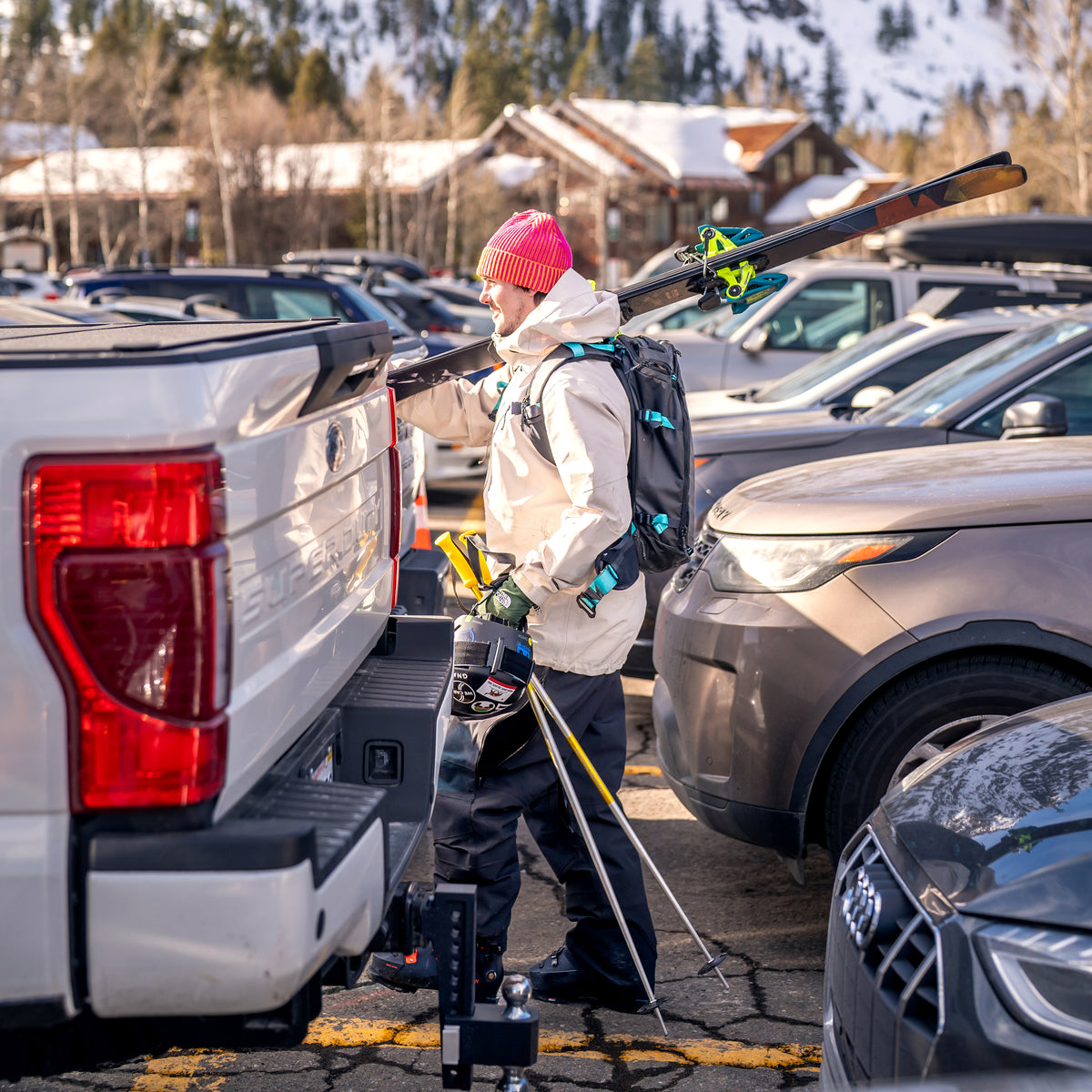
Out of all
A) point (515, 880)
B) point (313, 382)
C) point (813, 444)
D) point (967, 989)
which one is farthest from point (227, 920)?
point (813, 444)

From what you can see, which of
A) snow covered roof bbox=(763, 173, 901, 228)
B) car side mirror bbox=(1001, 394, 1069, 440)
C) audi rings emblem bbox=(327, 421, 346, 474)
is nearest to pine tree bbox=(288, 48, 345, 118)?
snow covered roof bbox=(763, 173, 901, 228)

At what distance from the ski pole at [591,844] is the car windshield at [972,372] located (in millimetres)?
3334

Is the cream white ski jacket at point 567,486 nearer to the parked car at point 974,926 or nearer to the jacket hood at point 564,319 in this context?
the jacket hood at point 564,319

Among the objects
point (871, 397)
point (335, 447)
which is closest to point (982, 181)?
point (335, 447)

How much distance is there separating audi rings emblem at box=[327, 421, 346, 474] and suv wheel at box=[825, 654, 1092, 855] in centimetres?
173

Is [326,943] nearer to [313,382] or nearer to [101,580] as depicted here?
[101,580]

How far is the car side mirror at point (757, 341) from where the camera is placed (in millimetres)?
11273

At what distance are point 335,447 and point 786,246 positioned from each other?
1.57 metres

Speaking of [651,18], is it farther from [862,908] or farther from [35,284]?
[862,908]

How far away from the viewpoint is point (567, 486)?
3115mm

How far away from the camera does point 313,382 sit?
94.0 inches

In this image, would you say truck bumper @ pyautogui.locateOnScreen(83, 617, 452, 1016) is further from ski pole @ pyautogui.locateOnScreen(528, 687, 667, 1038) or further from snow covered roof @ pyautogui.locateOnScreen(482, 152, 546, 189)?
snow covered roof @ pyautogui.locateOnScreen(482, 152, 546, 189)

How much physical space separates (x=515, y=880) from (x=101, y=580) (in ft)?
5.67

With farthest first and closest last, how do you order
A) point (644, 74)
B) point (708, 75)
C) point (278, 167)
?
point (708, 75)
point (644, 74)
point (278, 167)
